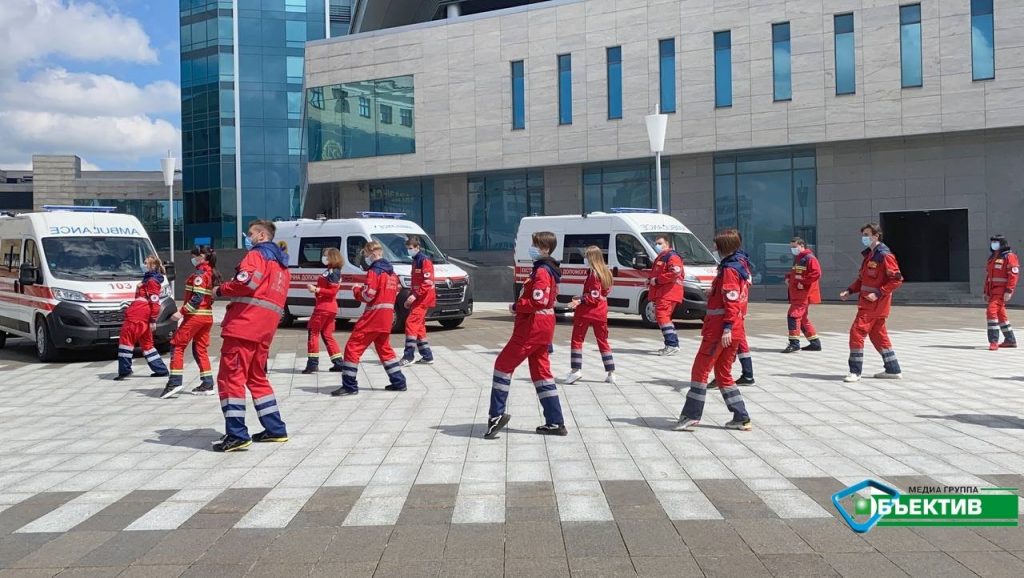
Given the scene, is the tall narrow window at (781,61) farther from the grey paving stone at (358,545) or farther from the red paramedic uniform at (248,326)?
the grey paving stone at (358,545)

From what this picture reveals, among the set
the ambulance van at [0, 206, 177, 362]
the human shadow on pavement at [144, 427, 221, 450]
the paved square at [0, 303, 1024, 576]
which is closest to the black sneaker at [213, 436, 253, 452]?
the paved square at [0, 303, 1024, 576]

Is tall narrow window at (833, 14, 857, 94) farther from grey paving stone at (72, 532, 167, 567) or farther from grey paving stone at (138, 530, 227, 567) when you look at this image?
grey paving stone at (72, 532, 167, 567)

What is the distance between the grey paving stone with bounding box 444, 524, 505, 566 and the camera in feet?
14.6

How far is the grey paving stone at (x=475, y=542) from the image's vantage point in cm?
446

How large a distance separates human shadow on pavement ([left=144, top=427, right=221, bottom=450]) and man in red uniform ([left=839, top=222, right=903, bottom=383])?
708 cm

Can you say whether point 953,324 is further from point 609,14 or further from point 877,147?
A: point 609,14

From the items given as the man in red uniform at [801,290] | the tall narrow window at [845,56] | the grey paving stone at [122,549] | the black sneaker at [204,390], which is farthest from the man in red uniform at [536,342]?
the tall narrow window at [845,56]

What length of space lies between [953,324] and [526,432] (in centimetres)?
1443

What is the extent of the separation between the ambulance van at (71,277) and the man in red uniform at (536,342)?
825cm

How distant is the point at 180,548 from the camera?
4676 millimetres

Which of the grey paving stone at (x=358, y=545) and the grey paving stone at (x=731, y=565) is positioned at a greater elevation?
the grey paving stone at (x=358, y=545)

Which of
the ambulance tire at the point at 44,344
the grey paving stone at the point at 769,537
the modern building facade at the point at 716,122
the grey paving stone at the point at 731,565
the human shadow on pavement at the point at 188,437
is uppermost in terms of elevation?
the modern building facade at the point at 716,122

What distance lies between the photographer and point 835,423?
7914mm

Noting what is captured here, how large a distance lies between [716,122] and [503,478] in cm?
2530
